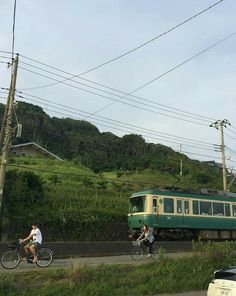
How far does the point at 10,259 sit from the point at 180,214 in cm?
1631

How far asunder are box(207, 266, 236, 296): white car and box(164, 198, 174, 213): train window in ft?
66.7

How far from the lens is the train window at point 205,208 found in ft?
A: 112

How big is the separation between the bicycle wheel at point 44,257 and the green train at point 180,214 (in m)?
12.6

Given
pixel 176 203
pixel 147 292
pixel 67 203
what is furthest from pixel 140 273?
pixel 67 203

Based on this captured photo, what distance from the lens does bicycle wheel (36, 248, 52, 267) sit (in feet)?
61.6

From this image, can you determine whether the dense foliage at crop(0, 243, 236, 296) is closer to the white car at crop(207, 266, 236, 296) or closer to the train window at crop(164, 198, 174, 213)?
the white car at crop(207, 266, 236, 296)

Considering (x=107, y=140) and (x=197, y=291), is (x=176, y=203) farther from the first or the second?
(x=107, y=140)

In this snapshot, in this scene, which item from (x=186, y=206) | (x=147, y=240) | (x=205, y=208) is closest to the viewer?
(x=147, y=240)

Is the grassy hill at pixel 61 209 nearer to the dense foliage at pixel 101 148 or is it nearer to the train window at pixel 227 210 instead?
the train window at pixel 227 210

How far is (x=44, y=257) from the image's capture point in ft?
62.2

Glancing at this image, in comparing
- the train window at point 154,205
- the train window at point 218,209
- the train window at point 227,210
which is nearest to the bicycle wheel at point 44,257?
the train window at point 154,205

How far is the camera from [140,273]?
15.4m

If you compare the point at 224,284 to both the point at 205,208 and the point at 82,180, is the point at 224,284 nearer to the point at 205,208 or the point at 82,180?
the point at 205,208


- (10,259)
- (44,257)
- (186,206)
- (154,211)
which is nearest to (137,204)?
(154,211)
